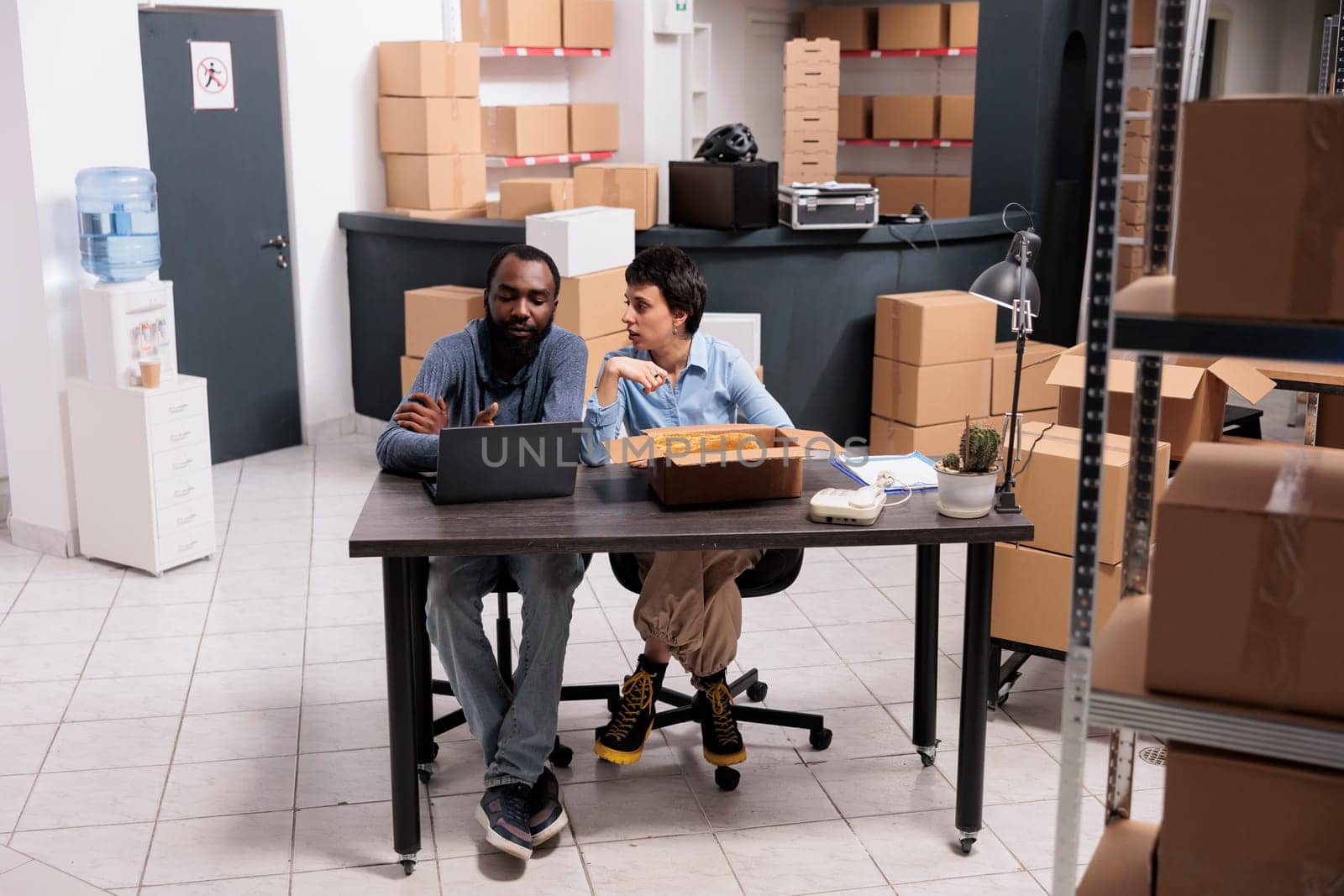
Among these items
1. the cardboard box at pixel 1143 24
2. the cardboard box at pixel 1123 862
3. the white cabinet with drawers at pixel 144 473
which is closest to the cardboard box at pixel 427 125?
the white cabinet with drawers at pixel 144 473

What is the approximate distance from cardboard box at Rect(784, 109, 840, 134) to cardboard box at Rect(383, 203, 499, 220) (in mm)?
2386

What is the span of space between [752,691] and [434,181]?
374 centimetres

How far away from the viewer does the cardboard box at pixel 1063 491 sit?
335 centimetres

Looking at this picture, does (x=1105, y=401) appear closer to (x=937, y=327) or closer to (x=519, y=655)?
(x=519, y=655)

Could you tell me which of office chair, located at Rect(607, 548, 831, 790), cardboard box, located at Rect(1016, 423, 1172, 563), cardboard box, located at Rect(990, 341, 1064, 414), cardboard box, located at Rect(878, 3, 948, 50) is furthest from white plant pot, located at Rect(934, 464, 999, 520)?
cardboard box, located at Rect(878, 3, 948, 50)

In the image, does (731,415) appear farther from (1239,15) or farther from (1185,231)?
(1239,15)

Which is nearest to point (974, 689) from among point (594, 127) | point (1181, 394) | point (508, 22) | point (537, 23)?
point (1181, 394)

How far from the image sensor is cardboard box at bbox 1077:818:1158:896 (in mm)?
1834

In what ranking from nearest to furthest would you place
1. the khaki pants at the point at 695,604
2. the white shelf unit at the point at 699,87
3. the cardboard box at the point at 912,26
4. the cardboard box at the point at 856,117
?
the khaki pants at the point at 695,604
the white shelf unit at the point at 699,87
the cardboard box at the point at 912,26
the cardboard box at the point at 856,117

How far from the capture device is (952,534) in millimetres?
2721

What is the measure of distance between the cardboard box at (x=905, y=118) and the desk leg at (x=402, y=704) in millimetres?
7969

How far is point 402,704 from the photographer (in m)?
2.76

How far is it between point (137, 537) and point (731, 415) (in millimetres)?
2459

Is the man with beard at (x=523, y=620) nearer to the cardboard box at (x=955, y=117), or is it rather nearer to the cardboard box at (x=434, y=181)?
the cardboard box at (x=434, y=181)
